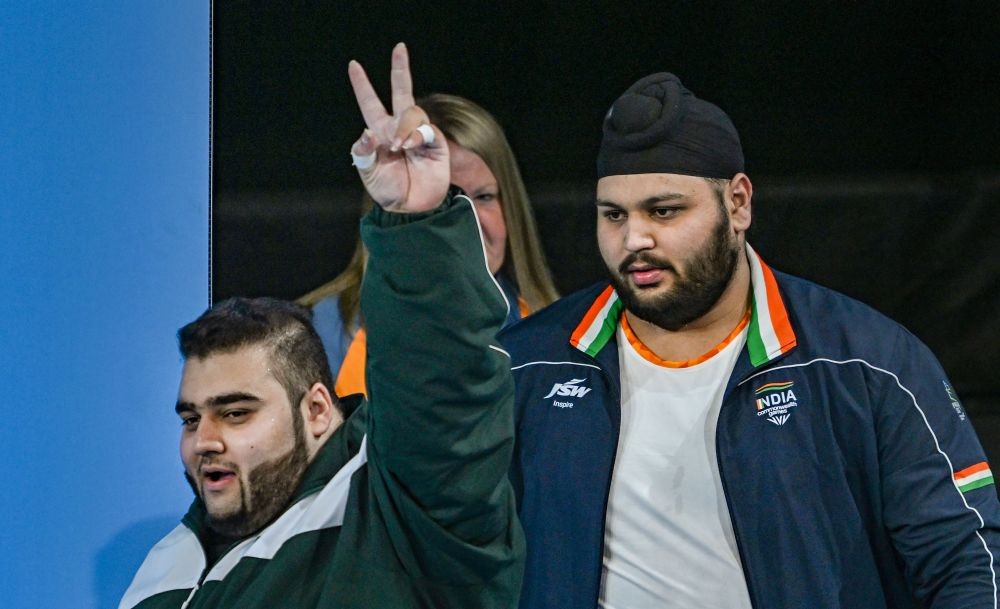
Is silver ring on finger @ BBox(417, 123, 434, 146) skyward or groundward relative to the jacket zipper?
skyward

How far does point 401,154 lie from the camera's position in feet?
4.06

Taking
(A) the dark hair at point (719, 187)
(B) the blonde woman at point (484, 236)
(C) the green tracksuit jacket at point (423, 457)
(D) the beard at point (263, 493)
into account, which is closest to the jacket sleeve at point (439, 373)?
(C) the green tracksuit jacket at point (423, 457)

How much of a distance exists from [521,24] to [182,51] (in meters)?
0.67

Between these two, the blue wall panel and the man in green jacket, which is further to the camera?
the blue wall panel

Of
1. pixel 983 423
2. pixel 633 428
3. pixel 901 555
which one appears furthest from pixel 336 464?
pixel 983 423

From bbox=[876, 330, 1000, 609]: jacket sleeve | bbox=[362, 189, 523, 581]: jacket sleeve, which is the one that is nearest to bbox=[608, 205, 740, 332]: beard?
bbox=[876, 330, 1000, 609]: jacket sleeve

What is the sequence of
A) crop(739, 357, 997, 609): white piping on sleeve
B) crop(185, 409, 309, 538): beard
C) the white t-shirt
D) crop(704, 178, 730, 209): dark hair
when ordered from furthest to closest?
crop(704, 178, 730, 209): dark hair, the white t-shirt, crop(739, 357, 997, 609): white piping on sleeve, crop(185, 409, 309, 538): beard

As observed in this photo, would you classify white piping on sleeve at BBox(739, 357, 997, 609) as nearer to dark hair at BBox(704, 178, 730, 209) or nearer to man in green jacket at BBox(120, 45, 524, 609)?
dark hair at BBox(704, 178, 730, 209)

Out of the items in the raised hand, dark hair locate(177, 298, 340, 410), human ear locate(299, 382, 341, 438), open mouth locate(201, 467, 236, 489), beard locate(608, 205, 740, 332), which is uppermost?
the raised hand

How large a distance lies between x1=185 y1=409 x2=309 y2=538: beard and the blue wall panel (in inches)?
17.8

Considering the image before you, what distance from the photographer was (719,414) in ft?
6.20

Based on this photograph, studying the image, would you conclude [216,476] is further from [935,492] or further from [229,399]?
[935,492]

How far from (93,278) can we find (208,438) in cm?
50

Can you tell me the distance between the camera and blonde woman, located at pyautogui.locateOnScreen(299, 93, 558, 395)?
2.37 meters
